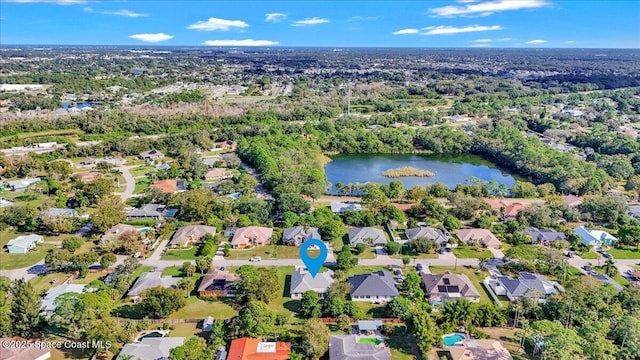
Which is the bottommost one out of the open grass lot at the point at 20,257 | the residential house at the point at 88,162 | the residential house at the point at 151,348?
the open grass lot at the point at 20,257

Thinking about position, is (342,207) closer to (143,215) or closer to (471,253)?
(471,253)

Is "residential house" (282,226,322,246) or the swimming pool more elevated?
"residential house" (282,226,322,246)

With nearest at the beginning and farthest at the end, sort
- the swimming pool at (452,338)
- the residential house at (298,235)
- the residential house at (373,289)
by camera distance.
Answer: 1. the swimming pool at (452,338)
2. the residential house at (373,289)
3. the residential house at (298,235)

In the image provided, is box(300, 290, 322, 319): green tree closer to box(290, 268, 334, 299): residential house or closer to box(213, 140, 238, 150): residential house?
box(290, 268, 334, 299): residential house

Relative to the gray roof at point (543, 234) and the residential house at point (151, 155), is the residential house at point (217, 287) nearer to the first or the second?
the gray roof at point (543, 234)

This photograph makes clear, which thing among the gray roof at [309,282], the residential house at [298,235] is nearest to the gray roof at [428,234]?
the residential house at [298,235]

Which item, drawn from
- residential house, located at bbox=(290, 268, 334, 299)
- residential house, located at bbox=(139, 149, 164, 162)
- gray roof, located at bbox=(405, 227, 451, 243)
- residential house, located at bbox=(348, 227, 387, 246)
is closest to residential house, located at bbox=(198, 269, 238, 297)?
residential house, located at bbox=(290, 268, 334, 299)
